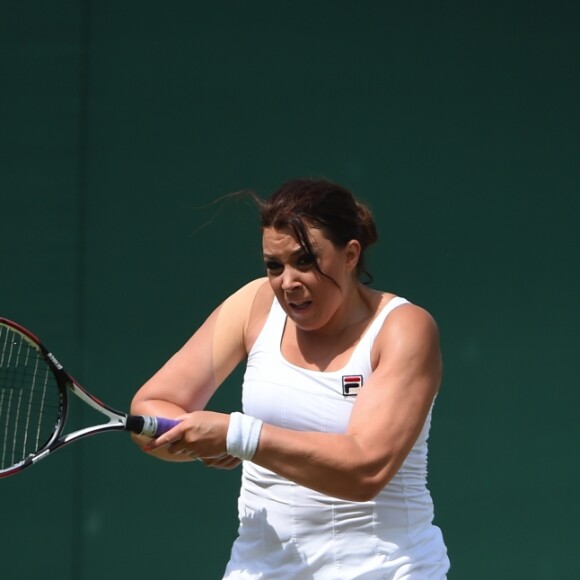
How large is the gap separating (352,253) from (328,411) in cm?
36

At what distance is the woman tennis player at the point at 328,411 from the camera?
293 centimetres

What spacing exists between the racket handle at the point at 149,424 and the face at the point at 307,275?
372 mm

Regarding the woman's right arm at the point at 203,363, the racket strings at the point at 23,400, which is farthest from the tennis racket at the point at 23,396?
the woman's right arm at the point at 203,363

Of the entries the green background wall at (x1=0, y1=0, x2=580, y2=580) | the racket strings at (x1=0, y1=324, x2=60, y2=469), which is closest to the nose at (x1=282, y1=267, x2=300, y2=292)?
the racket strings at (x1=0, y1=324, x2=60, y2=469)

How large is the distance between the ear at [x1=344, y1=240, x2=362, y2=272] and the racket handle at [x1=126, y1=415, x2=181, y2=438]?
531 mm

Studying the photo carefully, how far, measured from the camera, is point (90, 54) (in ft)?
16.7

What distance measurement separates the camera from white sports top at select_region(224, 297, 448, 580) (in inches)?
121

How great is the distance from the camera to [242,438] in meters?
2.86

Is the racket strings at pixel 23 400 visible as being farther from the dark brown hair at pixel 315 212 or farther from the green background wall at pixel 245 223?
the dark brown hair at pixel 315 212

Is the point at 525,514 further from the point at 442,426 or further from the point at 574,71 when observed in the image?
the point at 574,71

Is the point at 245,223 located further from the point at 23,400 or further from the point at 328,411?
the point at 328,411

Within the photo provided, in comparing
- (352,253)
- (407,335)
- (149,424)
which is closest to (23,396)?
(149,424)

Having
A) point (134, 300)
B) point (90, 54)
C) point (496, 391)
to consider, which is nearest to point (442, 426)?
point (496, 391)

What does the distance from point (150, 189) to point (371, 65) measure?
0.93 metres
